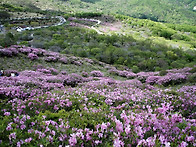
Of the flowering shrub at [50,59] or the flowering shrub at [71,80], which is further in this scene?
the flowering shrub at [50,59]

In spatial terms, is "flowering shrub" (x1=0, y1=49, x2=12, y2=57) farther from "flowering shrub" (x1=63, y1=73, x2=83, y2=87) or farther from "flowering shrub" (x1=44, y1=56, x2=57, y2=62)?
"flowering shrub" (x1=63, y1=73, x2=83, y2=87)

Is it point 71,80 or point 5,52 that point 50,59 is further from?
point 71,80

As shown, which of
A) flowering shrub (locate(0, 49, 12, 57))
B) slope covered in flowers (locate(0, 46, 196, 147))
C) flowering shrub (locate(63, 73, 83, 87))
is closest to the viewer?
slope covered in flowers (locate(0, 46, 196, 147))

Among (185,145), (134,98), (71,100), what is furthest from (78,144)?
(134,98)

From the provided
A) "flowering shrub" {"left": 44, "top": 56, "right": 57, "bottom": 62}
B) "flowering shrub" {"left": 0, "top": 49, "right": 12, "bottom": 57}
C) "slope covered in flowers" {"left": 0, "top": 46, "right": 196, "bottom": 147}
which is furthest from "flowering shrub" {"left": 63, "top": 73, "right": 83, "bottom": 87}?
"flowering shrub" {"left": 0, "top": 49, "right": 12, "bottom": 57}

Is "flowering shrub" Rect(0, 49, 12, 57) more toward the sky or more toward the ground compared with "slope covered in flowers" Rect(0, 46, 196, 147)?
more toward the ground

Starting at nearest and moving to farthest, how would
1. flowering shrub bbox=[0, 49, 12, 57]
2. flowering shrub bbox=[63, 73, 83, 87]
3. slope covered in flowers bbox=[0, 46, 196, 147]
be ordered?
slope covered in flowers bbox=[0, 46, 196, 147]
flowering shrub bbox=[63, 73, 83, 87]
flowering shrub bbox=[0, 49, 12, 57]

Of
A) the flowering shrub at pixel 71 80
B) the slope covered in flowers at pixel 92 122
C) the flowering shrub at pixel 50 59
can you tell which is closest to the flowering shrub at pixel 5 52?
the flowering shrub at pixel 50 59

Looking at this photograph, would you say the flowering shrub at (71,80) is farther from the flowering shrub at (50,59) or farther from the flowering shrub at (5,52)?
the flowering shrub at (5,52)

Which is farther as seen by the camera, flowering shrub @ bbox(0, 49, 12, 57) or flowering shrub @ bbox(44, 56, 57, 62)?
flowering shrub @ bbox(44, 56, 57, 62)

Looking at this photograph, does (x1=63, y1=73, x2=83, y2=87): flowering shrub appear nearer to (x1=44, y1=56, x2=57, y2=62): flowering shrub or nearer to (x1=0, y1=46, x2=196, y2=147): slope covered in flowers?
(x1=0, y1=46, x2=196, y2=147): slope covered in flowers

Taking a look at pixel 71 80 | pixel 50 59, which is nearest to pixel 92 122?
pixel 71 80

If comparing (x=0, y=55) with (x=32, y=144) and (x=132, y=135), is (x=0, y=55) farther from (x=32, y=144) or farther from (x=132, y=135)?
(x=132, y=135)

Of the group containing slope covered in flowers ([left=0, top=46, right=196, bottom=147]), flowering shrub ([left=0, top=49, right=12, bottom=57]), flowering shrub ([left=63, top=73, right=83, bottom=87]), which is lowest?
flowering shrub ([left=63, top=73, right=83, bottom=87])
